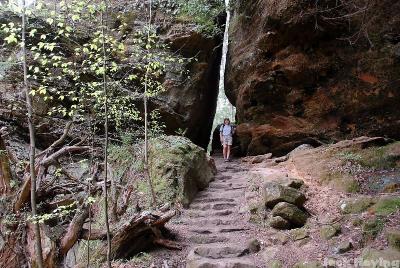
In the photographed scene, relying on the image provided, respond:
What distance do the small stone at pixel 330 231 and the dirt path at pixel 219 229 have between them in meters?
1.25

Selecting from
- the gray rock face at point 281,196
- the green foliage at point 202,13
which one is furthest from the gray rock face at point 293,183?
the green foliage at point 202,13

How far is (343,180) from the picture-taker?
7922 mm

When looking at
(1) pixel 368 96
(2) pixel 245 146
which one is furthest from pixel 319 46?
(2) pixel 245 146

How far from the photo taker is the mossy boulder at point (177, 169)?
8.79 metres

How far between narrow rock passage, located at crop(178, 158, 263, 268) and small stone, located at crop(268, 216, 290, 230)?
441 millimetres

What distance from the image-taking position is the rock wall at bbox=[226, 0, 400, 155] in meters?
10.9

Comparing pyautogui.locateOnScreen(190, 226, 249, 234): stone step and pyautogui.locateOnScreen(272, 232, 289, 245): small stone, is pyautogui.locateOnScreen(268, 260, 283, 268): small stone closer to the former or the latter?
pyautogui.locateOnScreen(272, 232, 289, 245): small stone

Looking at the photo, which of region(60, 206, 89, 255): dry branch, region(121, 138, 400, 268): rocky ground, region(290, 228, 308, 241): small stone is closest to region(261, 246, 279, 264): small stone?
region(121, 138, 400, 268): rocky ground

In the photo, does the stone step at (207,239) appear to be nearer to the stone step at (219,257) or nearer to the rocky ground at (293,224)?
the rocky ground at (293,224)

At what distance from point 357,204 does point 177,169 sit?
4532mm

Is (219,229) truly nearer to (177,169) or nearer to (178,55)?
(177,169)

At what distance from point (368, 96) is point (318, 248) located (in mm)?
7401

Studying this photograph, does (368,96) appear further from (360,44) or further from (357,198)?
(357,198)

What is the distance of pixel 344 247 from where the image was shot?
554 centimetres
